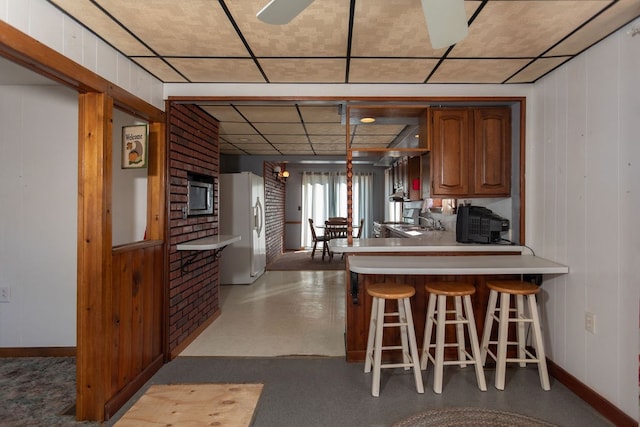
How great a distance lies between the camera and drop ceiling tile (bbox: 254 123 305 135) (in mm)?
3729

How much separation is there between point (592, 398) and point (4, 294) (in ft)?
13.8

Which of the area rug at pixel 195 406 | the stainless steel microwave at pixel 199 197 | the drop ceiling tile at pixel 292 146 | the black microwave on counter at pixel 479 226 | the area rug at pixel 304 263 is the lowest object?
the area rug at pixel 195 406

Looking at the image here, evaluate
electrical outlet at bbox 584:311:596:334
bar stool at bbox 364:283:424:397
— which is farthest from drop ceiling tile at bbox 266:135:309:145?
electrical outlet at bbox 584:311:596:334

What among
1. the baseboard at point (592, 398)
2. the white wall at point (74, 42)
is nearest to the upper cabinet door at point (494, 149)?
the baseboard at point (592, 398)

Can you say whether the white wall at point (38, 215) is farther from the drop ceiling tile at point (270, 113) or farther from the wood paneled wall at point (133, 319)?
the drop ceiling tile at point (270, 113)

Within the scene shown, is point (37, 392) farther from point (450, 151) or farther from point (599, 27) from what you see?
point (599, 27)

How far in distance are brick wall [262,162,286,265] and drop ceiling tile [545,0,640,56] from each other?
15.4 ft

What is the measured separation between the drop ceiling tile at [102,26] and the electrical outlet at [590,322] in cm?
318

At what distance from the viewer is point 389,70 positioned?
229 cm

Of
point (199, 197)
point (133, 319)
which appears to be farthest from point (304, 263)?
point (133, 319)

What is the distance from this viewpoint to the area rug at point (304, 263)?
5.95m

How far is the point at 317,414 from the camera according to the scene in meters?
1.85

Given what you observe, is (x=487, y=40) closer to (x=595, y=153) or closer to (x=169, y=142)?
(x=595, y=153)

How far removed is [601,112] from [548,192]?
2.11 feet
